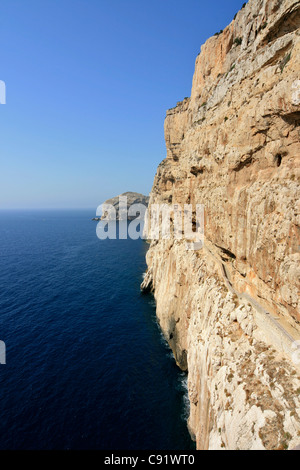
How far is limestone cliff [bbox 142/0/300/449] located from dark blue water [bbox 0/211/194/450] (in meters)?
4.74

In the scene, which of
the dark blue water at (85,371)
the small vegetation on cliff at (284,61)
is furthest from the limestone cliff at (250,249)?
the dark blue water at (85,371)

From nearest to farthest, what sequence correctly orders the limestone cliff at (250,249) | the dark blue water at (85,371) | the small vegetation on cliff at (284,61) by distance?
the limestone cliff at (250,249)
the small vegetation on cliff at (284,61)
the dark blue water at (85,371)

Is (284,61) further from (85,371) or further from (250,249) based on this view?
(85,371)

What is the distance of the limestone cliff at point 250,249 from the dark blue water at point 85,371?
4.74 metres

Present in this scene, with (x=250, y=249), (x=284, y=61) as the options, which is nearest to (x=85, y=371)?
(x=250, y=249)

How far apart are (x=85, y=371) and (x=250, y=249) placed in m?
27.5

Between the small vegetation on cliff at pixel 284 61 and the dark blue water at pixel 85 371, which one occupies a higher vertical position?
the small vegetation on cliff at pixel 284 61

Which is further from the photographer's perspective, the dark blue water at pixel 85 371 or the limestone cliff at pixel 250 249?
the dark blue water at pixel 85 371

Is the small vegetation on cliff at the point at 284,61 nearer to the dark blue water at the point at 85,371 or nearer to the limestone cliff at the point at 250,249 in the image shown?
the limestone cliff at the point at 250,249

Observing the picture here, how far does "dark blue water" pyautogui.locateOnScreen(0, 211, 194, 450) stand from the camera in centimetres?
2377

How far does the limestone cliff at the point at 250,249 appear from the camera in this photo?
14.9m

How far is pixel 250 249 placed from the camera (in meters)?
20.9

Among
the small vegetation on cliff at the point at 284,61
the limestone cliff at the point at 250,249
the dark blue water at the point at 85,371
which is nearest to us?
the limestone cliff at the point at 250,249
